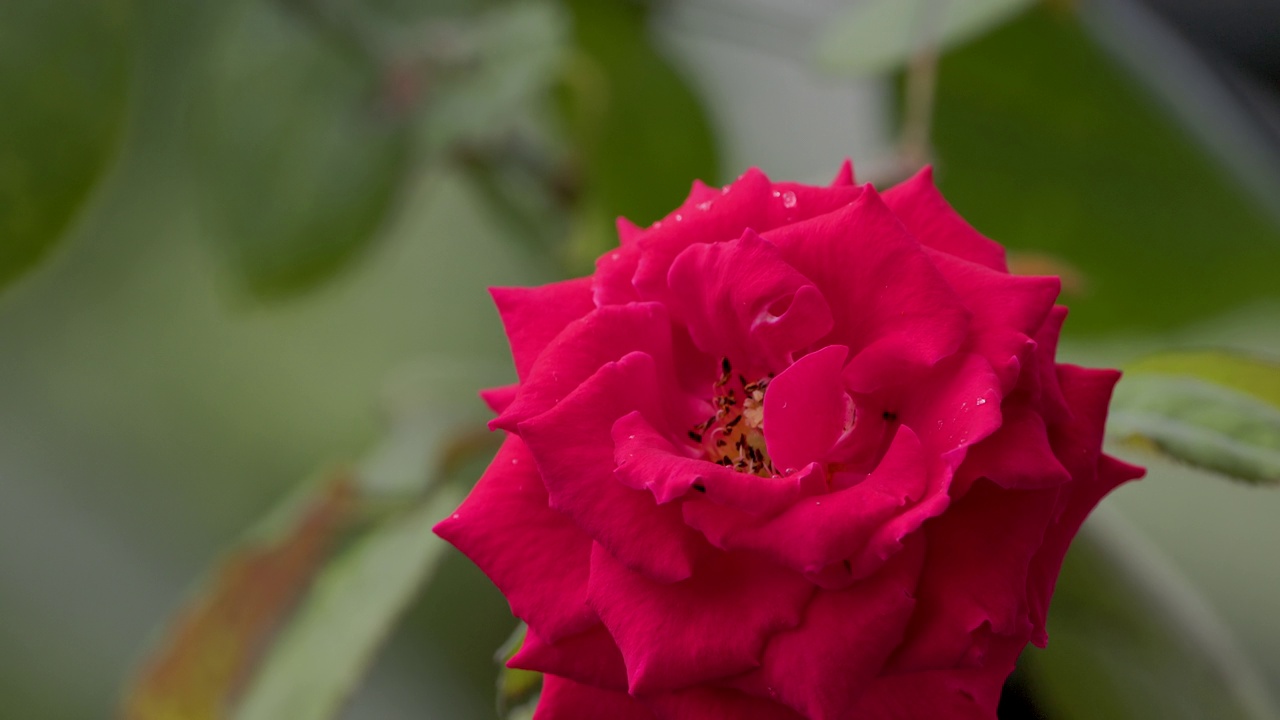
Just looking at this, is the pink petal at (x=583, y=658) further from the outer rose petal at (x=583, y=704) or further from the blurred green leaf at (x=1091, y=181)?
the blurred green leaf at (x=1091, y=181)

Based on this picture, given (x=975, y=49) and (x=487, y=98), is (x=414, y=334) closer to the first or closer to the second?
(x=487, y=98)

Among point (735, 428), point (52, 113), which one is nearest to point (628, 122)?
point (52, 113)

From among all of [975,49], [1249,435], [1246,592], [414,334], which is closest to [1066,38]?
[975,49]

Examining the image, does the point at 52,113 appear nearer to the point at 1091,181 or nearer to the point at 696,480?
the point at 696,480

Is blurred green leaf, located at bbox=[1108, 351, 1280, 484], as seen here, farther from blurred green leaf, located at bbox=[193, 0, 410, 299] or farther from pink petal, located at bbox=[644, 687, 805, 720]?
blurred green leaf, located at bbox=[193, 0, 410, 299]

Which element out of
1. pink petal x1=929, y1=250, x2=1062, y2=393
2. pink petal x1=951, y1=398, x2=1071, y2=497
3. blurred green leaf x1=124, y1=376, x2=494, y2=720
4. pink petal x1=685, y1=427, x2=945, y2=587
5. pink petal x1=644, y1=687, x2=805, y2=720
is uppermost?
pink petal x1=929, y1=250, x2=1062, y2=393

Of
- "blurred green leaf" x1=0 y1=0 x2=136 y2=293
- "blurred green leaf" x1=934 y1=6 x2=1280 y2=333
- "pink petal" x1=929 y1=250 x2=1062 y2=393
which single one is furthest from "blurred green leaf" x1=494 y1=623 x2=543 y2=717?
"blurred green leaf" x1=934 y1=6 x2=1280 y2=333
